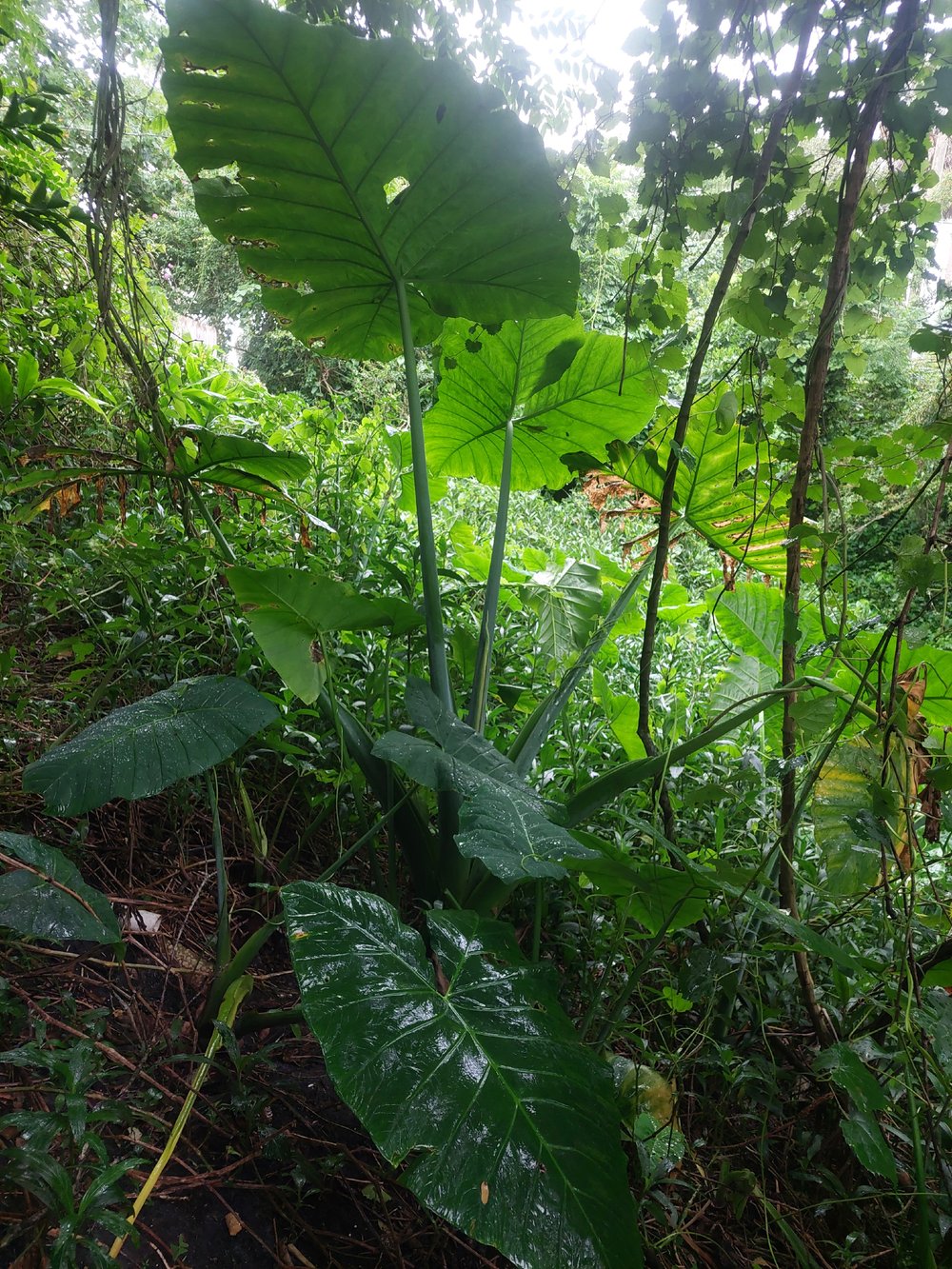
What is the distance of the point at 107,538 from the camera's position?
4.92ft

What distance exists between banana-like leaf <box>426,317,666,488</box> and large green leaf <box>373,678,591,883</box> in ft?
2.81

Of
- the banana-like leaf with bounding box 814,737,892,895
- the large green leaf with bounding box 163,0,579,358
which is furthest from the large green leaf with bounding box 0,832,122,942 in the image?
the large green leaf with bounding box 163,0,579,358

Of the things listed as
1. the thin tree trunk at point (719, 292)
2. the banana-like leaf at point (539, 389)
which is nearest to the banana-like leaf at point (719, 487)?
the banana-like leaf at point (539, 389)

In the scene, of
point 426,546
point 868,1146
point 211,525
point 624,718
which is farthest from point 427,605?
point 868,1146

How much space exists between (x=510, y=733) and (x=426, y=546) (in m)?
0.59

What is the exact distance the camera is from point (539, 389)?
1.54m

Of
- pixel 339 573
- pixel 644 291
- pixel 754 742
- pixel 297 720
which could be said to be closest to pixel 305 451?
pixel 339 573

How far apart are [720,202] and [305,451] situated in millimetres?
1730

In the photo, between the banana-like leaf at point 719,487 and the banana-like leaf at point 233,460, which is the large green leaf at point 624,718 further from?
the banana-like leaf at point 233,460

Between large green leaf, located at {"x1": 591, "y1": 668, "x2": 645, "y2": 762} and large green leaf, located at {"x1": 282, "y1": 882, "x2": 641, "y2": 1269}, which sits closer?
large green leaf, located at {"x1": 282, "y1": 882, "x2": 641, "y2": 1269}

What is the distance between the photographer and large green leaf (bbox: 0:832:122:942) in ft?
2.29

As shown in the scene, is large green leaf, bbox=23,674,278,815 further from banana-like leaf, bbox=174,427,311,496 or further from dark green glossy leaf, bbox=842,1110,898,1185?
dark green glossy leaf, bbox=842,1110,898,1185

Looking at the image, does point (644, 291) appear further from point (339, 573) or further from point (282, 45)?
point (339, 573)

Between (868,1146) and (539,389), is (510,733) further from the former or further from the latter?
(868,1146)
